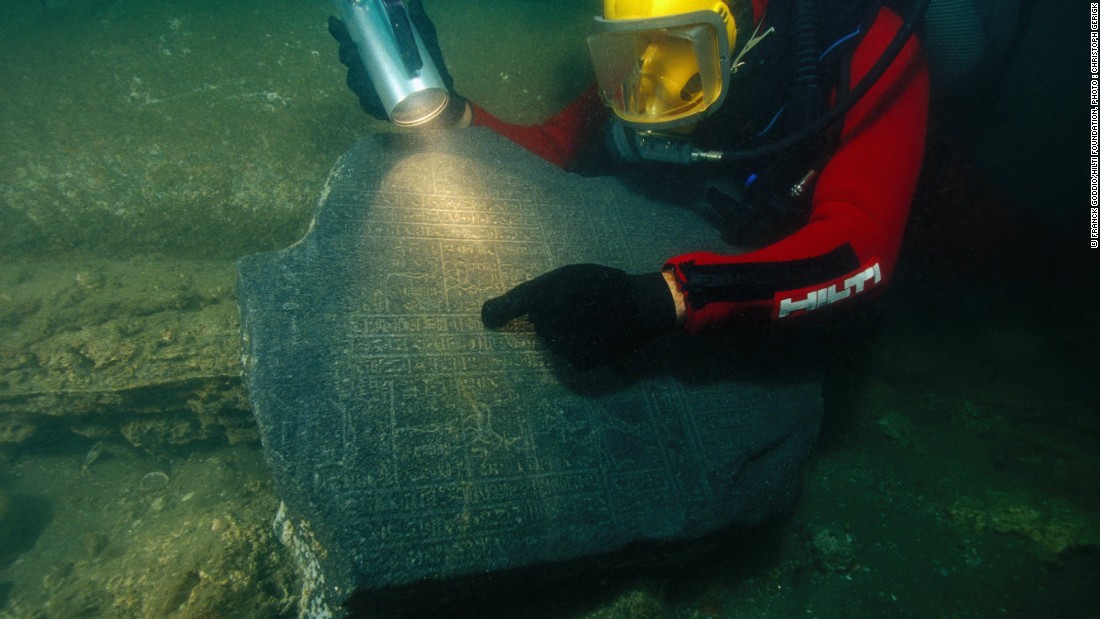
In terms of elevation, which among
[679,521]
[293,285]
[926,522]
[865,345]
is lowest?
[865,345]

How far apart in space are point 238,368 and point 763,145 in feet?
10.9

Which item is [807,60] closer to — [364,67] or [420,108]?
[420,108]

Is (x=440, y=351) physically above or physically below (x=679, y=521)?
above

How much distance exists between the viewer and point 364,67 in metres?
2.52

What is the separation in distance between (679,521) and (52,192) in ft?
15.4

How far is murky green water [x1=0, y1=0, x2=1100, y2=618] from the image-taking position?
86.7 inches

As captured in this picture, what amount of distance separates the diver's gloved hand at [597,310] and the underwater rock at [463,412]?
1.11 ft

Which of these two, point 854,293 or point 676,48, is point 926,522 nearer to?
point 854,293

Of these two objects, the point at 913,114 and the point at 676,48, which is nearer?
the point at 913,114

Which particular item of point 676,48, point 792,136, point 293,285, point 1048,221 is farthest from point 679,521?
point 1048,221

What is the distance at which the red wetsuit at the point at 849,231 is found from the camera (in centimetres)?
173

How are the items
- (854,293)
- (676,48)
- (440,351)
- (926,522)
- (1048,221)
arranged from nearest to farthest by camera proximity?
(854,293)
(440,351)
(676,48)
(926,522)
(1048,221)

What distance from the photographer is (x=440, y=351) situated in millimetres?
1989

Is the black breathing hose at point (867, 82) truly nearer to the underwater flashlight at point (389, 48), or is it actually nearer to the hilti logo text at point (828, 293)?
the hilti logo text at point (828, 293)
